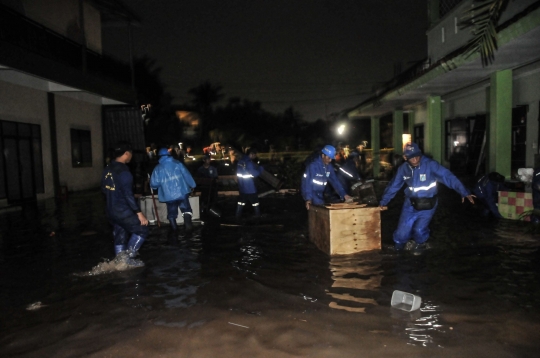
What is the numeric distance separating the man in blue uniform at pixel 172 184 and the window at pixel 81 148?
10.8m

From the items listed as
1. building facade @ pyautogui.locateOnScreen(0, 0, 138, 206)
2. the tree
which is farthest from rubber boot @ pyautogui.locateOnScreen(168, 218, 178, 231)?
the tree

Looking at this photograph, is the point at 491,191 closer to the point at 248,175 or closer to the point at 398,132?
the point at 248,175

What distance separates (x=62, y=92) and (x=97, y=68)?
1624 mm

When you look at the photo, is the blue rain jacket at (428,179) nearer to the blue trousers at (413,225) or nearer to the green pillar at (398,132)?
the blue trousers at (413,225)

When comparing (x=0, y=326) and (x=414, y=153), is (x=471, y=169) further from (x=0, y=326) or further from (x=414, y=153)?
(x=0, y=326)

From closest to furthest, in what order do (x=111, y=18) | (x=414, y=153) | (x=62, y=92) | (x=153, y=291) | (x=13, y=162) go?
(x=153, y=291), (x=414, y=153), (x=13, y=162), (x=62, y=92), (x=111, y=18)

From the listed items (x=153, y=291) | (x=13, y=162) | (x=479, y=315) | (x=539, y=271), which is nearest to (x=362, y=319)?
(x=479, y=315)

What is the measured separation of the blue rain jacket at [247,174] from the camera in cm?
1053

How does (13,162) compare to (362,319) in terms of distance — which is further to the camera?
(13,162)

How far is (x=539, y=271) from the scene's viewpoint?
5.77m

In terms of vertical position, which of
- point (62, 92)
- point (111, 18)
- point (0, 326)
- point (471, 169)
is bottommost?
point (0, 326)

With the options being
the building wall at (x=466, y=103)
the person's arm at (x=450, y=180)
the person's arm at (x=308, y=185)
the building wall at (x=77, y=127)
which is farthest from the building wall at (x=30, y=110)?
the building wall at (x=466, y=103)

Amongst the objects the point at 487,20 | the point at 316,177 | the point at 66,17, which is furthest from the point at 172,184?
the point at 66,17

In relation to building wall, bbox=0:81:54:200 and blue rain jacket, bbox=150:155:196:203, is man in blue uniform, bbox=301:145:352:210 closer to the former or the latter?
blue rain jacket, bbox=150:155:196:203
